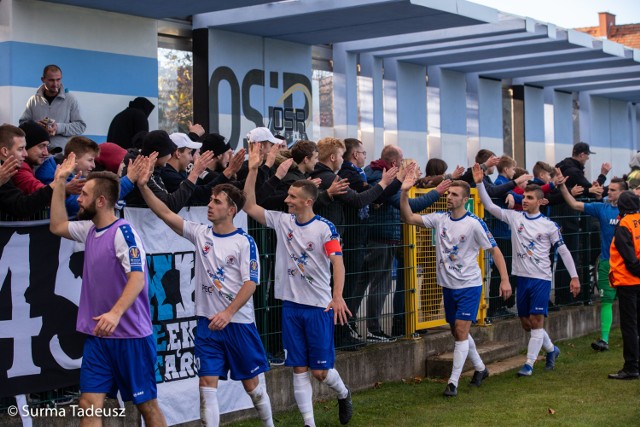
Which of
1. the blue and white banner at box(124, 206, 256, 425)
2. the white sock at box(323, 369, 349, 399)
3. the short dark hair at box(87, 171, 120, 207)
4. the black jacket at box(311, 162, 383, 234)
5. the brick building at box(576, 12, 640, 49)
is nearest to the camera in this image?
the short dark hair at box(87, 171, 120, 207)

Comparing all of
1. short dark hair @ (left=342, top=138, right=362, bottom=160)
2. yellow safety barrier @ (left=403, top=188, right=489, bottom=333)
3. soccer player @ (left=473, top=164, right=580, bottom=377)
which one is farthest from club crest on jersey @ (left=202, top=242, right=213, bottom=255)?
soccer player @ (left=473, top=164, right=580, bottom=377)

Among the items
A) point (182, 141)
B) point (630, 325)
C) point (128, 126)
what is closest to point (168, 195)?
point (182, 141)

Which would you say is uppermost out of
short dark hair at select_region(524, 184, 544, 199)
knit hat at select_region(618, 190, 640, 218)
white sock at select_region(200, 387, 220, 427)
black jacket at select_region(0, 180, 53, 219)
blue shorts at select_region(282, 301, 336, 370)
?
short dark hair at select_region(524, 184, 544, 199)

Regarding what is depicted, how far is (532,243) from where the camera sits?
490 inches

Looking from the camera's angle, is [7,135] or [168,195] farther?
[168,195]

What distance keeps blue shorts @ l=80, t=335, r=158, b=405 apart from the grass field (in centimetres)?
229

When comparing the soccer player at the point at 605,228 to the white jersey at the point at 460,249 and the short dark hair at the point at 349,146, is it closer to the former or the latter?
the white jersey at the point at 460,249

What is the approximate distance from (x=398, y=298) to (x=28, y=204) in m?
5.52

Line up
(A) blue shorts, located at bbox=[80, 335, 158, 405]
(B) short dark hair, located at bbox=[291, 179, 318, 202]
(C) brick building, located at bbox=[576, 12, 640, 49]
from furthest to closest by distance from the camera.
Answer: (C) brick building, located at bbox=[576, 12, 640, 49], (B) short dark hair, located at bbox=[291, 179, 318, 202], (A) blue shorts, located at bbox=[80, 335, 158, 405]

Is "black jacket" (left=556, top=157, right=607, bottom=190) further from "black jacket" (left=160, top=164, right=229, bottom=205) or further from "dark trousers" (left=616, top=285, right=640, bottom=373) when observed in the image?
"black jacket" (left=160, top=164, right=229, bottom=205)

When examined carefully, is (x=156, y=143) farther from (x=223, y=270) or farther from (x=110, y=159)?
(x=223, y=270)

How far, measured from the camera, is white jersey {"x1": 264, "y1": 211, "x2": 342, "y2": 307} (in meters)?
8.88

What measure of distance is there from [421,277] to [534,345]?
1503 mm

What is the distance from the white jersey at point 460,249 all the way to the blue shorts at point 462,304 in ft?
0.18
